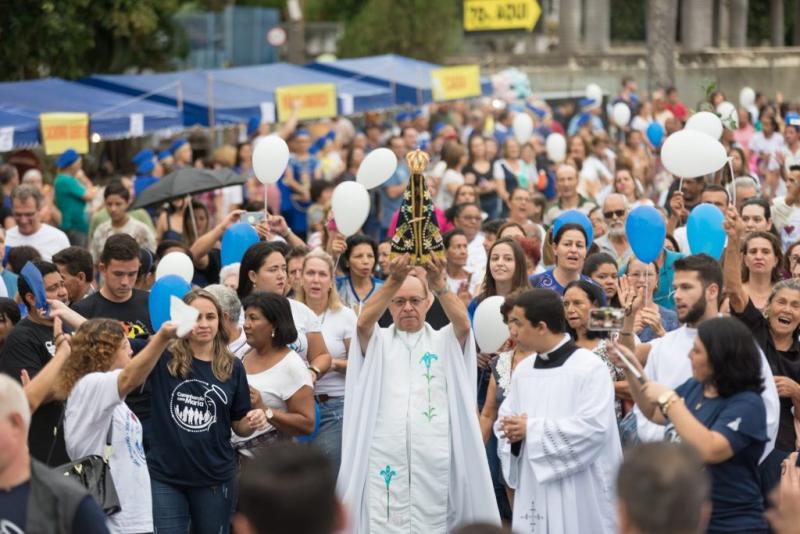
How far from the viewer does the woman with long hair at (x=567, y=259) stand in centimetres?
935

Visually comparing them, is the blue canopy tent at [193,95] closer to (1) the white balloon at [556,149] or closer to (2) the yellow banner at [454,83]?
(1) the white balloon at [556,149]

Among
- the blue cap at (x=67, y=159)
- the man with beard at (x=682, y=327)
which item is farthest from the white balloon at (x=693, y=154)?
the blue cap at (x=67, y=159)

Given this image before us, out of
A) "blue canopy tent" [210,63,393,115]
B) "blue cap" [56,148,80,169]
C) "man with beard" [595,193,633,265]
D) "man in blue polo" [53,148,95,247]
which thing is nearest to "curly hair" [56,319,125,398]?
"man with beard" [595,193,633,265]

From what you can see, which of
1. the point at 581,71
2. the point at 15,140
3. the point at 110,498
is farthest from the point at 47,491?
→ the point at 581,71

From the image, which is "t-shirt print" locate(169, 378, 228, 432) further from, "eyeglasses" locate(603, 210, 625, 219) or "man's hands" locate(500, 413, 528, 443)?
"eyeglasses" locate(603, 210, 625, 219)

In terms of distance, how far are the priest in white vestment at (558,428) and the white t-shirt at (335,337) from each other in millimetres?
2059

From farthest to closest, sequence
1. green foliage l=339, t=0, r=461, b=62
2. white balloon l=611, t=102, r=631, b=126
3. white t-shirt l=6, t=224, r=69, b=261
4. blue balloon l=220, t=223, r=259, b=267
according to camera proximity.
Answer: green foliage l=339, t=0, r=461, b=62 < white balloon l=611, t=102, r=631, b=126 < white t-shirt l=6, t=224, r=69, b=261 < blue balloon l=220, t=223, r=259, b=267

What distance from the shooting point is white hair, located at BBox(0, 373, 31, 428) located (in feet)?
15.4

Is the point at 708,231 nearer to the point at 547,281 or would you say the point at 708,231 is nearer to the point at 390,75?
the point at 547,281

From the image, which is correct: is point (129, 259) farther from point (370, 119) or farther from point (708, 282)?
point (370, 119)

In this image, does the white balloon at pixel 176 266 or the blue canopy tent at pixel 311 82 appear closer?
the white balloon at pixel 176 266

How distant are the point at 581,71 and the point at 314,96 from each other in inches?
781

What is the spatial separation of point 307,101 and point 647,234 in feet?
38.6

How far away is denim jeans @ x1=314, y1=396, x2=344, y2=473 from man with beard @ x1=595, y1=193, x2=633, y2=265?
9.72ft
